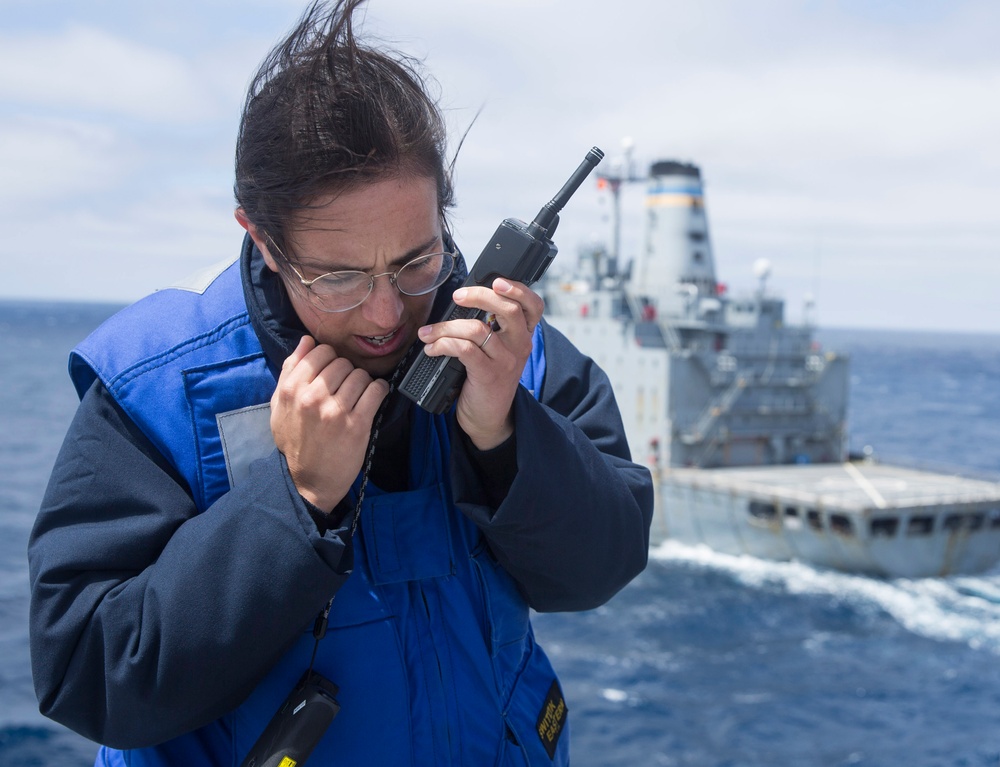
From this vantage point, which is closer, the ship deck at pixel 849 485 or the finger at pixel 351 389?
the finger at pixel 351 389

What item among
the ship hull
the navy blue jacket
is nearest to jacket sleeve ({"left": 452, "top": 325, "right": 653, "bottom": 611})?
the navy blue jacket

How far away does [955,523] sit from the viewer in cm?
2284

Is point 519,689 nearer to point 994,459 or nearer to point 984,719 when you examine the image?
point 984,719

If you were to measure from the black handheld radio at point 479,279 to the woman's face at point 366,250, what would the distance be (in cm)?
10

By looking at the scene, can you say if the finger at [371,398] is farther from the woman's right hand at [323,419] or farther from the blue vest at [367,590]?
the blue vest at [367,590]

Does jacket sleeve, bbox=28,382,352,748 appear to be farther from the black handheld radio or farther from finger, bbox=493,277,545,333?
finger, bbox=493,277,545,333

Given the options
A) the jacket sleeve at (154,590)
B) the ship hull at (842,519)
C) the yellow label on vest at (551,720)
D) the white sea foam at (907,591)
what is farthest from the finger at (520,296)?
the ship hull at (842,519)

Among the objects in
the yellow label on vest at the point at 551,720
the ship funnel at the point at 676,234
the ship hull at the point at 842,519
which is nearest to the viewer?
the yellow label on vest at the point at 551,720

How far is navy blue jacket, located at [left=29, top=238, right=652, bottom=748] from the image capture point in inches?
60.1

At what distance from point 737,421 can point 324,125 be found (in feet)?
85.4

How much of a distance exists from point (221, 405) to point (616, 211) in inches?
1106

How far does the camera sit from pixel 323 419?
1554mm

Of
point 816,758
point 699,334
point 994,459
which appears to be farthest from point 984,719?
point 994,459

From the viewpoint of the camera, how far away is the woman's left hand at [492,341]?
1590 mm
